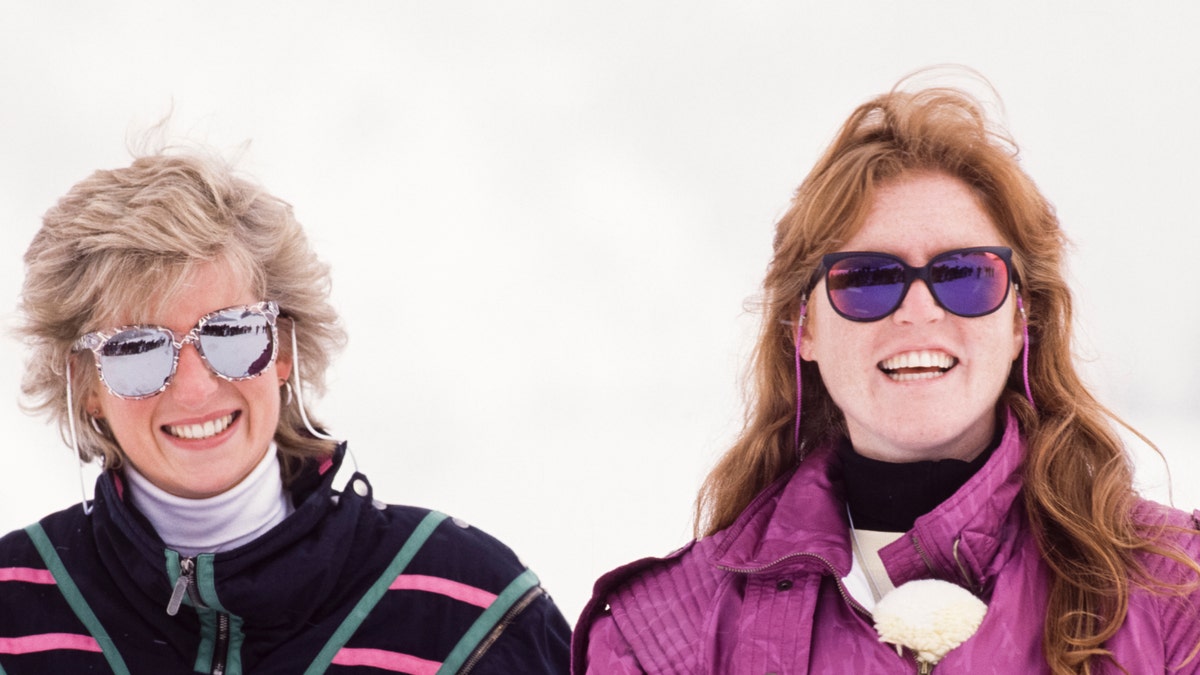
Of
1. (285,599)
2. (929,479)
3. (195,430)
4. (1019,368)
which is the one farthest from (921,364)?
(195,430)

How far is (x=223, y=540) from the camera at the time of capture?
3654 mm

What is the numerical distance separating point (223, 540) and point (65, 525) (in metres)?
0.51

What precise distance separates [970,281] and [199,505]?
2056 mm

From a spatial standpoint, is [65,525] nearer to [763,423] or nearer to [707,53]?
[763,423]

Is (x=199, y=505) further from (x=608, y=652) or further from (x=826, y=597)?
(x=826, y=597)

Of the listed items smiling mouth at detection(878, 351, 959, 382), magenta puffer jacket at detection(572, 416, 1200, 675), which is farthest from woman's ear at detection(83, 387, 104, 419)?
smiling mouth at detection(878, 351, 959, 382)

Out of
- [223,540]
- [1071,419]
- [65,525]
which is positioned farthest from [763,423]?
[65,525]

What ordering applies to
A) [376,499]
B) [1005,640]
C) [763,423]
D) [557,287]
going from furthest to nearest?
[557,287] → [376,499] → [763,423] → [1005,640]

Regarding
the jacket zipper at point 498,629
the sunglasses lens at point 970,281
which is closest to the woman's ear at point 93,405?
the jacket zipper at point 498,629

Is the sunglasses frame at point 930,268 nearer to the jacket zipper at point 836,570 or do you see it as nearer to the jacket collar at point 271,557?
the jacket zipper at point 836,570

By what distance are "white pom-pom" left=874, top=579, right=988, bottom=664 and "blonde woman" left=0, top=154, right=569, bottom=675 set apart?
46.4 inches

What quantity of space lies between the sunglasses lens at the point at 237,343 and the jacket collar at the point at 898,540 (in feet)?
4.28

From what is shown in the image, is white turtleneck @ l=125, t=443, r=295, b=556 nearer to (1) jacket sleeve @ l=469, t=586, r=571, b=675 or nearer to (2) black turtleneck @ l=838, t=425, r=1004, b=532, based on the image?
(1) jacket sleeve @ l=469, t=586, r=571, b=675

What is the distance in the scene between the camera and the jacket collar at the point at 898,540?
9.71 feet
